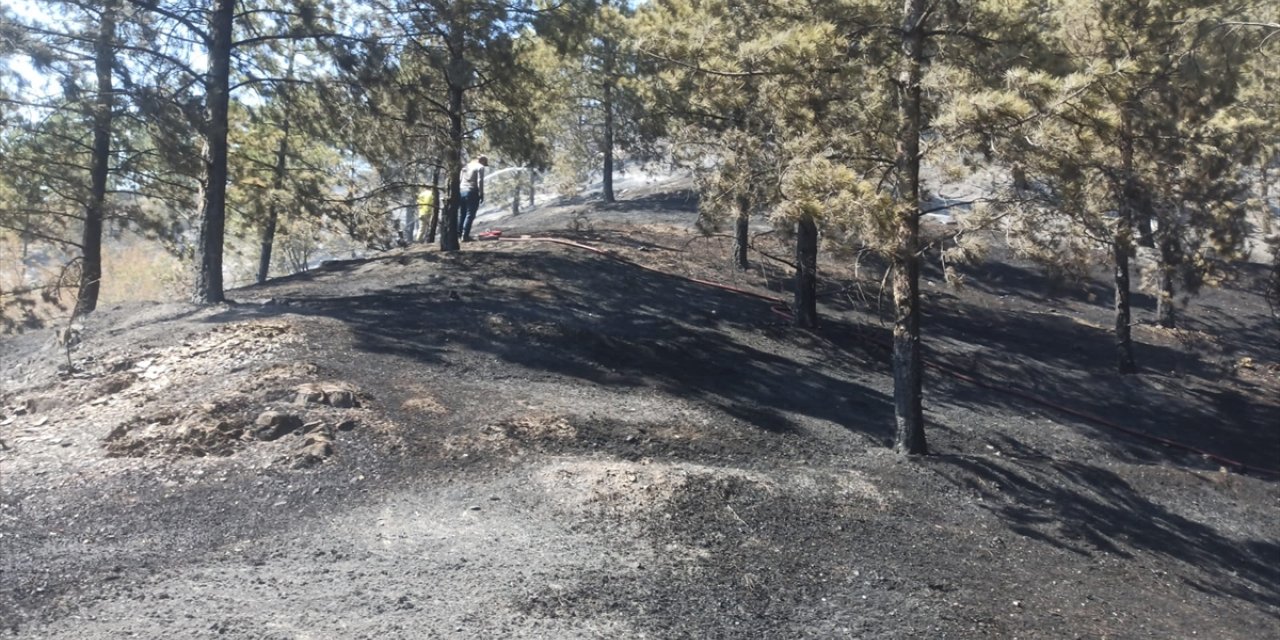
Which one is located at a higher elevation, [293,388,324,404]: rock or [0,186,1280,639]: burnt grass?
[293,388,324,404]: rock

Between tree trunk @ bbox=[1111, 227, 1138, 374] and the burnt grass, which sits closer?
the burnt grass

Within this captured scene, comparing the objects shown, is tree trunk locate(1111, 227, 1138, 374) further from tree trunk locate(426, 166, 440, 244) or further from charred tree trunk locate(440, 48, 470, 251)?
tree trunk locate(426, 166, 440, 244)

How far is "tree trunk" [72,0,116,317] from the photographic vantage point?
10992mm

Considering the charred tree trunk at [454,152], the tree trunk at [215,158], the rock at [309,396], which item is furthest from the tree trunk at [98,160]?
the charred tree trunk at [454,152]

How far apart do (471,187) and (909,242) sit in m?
8.69

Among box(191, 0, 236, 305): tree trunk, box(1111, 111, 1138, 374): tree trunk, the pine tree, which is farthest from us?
box(191, 0, 236, 305): tree trunk

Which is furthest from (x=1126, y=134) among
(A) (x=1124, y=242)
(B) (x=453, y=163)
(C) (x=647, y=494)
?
(B) (x=453, y=163)

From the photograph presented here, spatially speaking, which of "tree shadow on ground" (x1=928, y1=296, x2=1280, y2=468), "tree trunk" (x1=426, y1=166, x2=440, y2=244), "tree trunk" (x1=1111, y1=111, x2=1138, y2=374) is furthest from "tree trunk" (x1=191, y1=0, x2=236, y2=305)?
"tree trunk" (x1=1111, y1=111, x2=1138, y2=374)

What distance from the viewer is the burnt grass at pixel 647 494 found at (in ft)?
18.9

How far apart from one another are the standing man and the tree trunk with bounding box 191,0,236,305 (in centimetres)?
401

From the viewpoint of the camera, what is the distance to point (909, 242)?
27.9ft

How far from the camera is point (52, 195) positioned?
13.4 meters

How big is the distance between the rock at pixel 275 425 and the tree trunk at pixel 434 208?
25.8 feet

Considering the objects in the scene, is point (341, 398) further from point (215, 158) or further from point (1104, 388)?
point (1104, 388)
